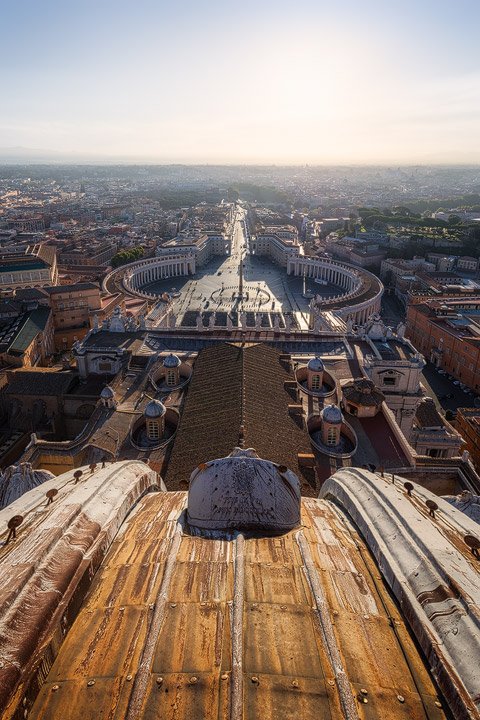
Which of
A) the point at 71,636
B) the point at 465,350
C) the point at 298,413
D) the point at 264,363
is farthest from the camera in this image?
the point at 465,350

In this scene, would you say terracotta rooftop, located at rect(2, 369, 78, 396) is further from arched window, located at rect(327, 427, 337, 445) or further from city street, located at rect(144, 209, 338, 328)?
city street, located at rect(144, 209, 338, 328)

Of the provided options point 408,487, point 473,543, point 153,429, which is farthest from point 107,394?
point 473,543

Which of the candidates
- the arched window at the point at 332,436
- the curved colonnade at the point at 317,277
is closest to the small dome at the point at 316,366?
the arched window at the point at 332,436

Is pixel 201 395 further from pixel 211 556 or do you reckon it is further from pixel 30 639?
pixel 30 639

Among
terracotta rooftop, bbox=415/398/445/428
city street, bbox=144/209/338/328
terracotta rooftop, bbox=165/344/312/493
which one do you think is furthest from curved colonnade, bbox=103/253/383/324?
terracotta rooftop, bbox=165/344/312/493

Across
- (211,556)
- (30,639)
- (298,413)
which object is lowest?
(298,413)

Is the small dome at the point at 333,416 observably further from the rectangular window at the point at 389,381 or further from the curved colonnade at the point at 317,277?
the curved colonnade at the point at 317,277

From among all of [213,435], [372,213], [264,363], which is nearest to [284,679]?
[213,435]
